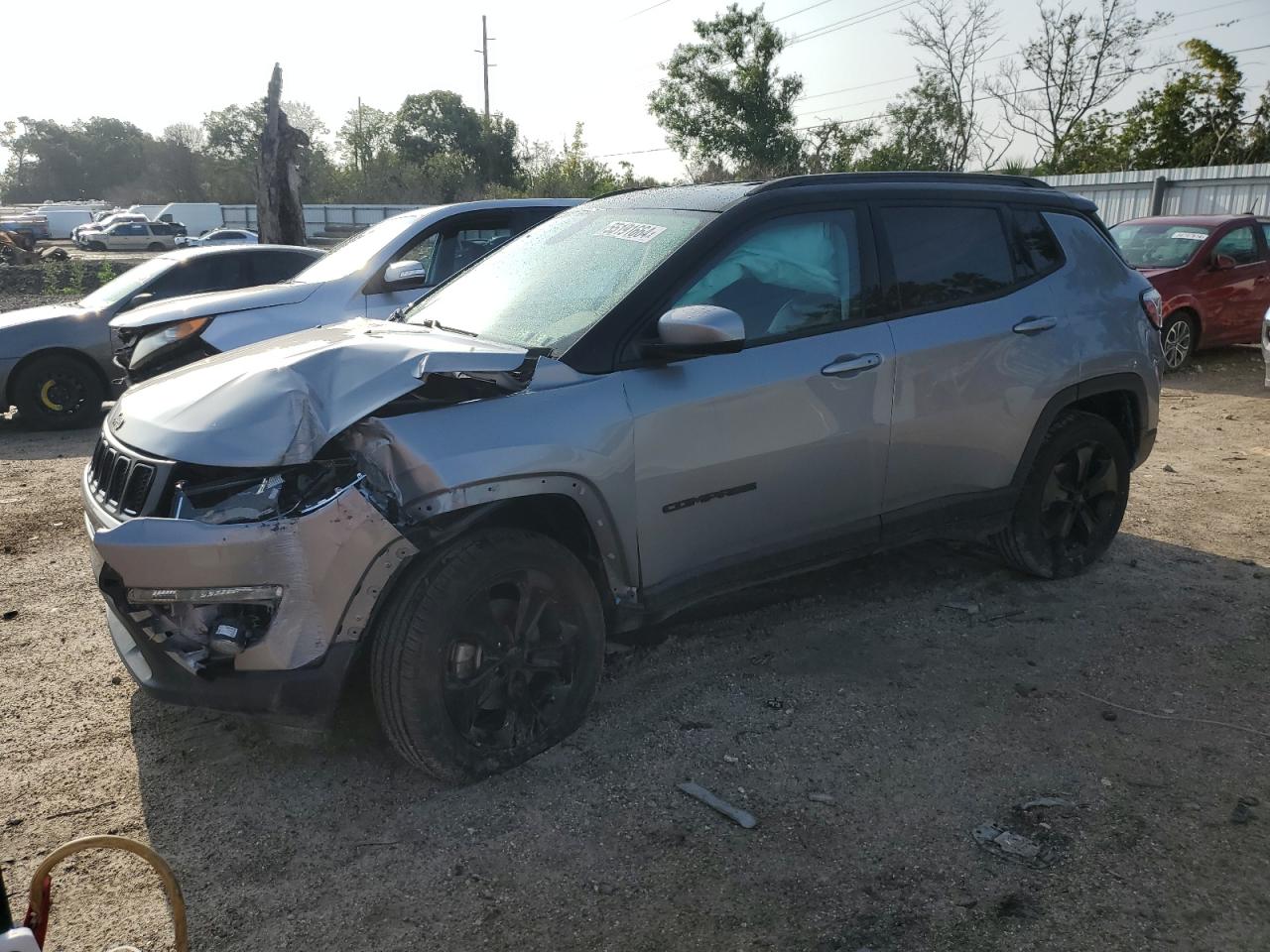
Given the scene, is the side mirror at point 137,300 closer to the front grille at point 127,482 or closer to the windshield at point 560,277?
the windshield at point 560,277

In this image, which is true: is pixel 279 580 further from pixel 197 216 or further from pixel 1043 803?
pixel 197 216

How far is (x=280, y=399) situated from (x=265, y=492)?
29cm

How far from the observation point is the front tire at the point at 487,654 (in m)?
2.97

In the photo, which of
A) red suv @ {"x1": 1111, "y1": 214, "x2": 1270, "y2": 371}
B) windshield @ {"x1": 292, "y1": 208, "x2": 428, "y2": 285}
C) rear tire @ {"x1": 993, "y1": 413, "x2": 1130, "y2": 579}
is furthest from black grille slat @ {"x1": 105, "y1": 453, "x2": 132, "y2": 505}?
red suv @ {"x1": 1111, "y1": 214, "x2": 1270, "y2": 371}

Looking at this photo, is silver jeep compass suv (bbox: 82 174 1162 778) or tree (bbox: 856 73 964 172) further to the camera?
tree (bbox: 856 73 964 172)

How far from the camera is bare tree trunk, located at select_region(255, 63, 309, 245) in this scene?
1475cm

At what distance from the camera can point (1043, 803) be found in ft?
10.2

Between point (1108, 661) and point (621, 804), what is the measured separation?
221 centimetres

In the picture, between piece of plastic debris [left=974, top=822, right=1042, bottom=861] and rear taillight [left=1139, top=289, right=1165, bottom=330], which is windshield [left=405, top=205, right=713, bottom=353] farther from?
rear taillight [left=1139, top=289, right=1165, bottom=330]

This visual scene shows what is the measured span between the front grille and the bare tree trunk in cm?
1245

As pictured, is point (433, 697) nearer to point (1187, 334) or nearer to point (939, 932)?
point (939, 932)

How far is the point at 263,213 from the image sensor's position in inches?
589

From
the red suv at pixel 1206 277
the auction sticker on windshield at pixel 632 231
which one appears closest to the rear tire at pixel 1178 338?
the red suv at pixel 1206 277

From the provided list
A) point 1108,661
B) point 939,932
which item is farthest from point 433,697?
point 1108,661
